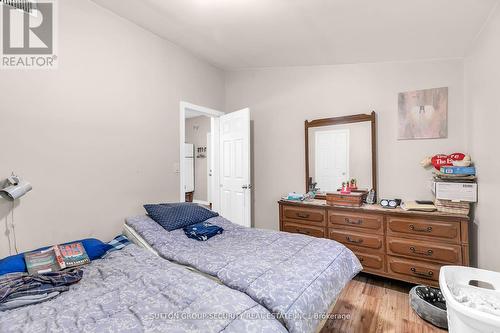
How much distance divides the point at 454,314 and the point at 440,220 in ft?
3.72

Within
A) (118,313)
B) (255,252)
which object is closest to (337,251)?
Result: (255,252)

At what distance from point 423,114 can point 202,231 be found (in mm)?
2626

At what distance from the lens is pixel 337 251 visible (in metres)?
1.85

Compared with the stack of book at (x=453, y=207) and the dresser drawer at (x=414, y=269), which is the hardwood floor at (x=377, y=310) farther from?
the stack of book at (x=453, y=207)

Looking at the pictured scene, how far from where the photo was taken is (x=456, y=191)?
229 centimetres

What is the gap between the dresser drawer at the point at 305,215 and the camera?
2.92 metres

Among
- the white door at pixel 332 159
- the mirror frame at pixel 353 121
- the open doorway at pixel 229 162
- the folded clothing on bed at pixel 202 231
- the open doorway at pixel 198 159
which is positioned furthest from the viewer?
the open doorway at pixel 198 159

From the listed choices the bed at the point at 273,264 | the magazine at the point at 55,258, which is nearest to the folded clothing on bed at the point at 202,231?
the bed at the point at 273,264

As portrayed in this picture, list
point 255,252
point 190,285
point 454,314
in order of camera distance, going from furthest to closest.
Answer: point 255,252 → point 454,314 → point 190,285

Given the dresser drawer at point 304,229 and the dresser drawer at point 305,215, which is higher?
the dresser drawer at point 305,215

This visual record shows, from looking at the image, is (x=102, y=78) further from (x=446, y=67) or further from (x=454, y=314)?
(x=446, y=67)

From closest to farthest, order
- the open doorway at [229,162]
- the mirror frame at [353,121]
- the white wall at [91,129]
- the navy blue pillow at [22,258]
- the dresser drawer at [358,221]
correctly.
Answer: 1. the navy blue pillow at [22,258]
2. the white wall at [91,129]
3. the dresser drawer at [358,221]
4. the mirror frame at [353,121]
5. the open doorway at [229,162]

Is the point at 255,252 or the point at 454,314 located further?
the point at 255,252

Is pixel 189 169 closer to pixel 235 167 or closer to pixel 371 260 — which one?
pixel 235 167
